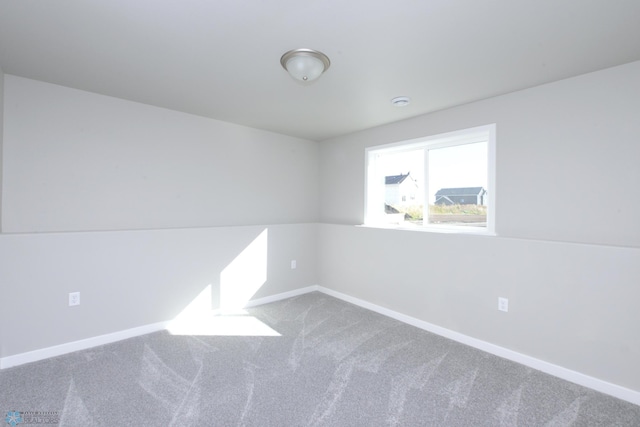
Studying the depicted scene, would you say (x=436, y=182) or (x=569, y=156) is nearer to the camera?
(x=569, y=156)

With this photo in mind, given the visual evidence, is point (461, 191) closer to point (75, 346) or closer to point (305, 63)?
point (305, 63)

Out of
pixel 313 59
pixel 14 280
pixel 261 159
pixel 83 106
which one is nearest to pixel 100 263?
pixel 14 280

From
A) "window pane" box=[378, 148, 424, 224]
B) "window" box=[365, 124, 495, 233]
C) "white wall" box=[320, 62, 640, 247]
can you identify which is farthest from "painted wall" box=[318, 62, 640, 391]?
"window pane" box=[378, 148, 424, 224]

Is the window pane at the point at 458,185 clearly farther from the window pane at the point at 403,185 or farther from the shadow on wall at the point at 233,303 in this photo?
the shadow on wall at the point at 233,303

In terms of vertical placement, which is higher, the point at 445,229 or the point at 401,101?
the point at 401,101

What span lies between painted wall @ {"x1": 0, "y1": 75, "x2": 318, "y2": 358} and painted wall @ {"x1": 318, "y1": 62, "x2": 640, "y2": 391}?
214 centimetres

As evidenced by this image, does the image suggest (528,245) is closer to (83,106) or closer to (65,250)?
(65,250)

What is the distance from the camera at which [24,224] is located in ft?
8.28

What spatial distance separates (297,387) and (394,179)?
271 cm

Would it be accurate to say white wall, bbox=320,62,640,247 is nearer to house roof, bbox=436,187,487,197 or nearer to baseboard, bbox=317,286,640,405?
house roof, bbox=436,187,487,197

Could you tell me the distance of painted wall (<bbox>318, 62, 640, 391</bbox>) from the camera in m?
2.14

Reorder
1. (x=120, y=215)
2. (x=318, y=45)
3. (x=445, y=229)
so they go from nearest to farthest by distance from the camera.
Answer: (x=318, y=45) → (x=120, y=215) → (x=445, y=229)

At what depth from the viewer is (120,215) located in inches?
117

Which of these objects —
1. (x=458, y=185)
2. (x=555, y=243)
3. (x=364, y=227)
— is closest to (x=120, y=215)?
Result: (x=364, y=227)
